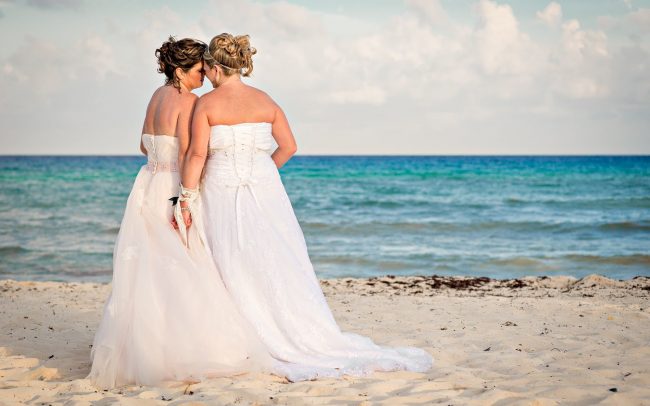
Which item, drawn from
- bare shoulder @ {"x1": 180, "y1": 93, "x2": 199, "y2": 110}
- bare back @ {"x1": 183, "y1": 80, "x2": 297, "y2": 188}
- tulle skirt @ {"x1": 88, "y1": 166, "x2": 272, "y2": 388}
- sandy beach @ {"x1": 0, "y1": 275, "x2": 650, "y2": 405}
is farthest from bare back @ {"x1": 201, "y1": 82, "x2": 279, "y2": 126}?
sandy beach @ {"x1": 0, "y1": 275, "x2": 650, "y2": 405}

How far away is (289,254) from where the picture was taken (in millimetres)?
4656

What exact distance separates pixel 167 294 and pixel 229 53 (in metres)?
1.63

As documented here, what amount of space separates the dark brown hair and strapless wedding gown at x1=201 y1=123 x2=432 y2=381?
49cm

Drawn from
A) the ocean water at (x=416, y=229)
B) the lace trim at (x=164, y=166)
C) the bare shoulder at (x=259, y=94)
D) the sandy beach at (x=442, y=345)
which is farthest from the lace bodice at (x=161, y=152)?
the ocean water at (x=416, y=229)

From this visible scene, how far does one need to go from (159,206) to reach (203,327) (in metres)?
0.89

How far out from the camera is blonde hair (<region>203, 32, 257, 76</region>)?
4.33 metres

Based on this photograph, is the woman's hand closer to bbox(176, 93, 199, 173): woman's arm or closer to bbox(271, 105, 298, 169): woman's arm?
bbox(176, 93, 199, 173): woman's arm

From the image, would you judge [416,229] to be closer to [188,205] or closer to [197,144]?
[188,205]

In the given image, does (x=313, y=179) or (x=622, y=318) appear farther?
(x=313, y=179)

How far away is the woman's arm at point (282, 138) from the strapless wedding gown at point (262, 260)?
0.07m

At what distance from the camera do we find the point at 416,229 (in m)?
17.5

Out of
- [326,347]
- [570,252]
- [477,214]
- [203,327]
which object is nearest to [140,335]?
[203,327]

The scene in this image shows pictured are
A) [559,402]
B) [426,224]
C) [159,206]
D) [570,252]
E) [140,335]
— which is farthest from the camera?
[426,224]

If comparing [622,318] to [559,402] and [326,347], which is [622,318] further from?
[326,347]
